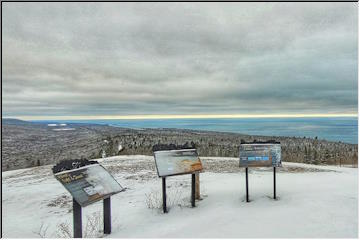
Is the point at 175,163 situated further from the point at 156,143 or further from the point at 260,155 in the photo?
the point at 156,143

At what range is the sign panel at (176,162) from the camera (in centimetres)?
711

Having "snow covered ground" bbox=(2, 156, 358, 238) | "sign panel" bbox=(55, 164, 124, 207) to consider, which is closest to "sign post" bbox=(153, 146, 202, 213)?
"snow covered ground" bbox=(2, 156, 358, 238)

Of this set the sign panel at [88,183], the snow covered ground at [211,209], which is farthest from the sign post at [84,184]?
the snow covered ground at [211,209]

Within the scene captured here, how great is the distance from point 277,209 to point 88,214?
15.4 feet

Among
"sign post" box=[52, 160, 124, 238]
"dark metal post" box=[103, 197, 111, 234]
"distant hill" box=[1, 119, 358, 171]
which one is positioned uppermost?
"sign post" box=[52, 160, 124, 238]

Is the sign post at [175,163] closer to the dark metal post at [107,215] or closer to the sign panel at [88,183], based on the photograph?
the sign panel at [88,183]

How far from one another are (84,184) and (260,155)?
180 inches

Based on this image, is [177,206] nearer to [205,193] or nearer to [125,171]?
[205,193]

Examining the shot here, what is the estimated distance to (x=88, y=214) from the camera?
297 inches

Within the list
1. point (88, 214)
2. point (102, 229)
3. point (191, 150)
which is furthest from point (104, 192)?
point (191, 150)

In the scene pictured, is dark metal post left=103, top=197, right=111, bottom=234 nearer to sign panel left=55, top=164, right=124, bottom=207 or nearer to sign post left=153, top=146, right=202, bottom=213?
sign panel left=55, top=164, right=124, bottom=207

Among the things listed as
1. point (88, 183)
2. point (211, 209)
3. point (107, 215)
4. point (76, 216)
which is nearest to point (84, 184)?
point (88, 183)

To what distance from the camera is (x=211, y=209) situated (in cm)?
732

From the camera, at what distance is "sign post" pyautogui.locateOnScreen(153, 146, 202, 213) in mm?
7086
